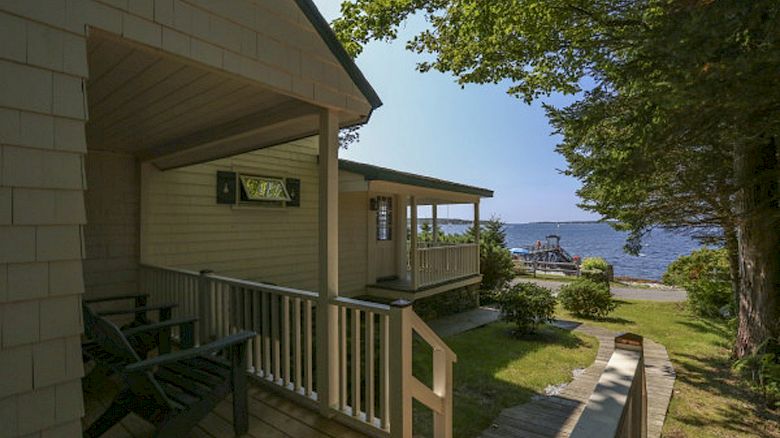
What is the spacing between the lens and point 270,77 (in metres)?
2.51

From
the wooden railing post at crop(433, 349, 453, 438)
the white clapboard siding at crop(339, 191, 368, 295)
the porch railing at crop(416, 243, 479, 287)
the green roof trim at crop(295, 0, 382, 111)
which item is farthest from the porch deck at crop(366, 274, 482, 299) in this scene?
the green roof trim at crop(295, 0, 382, 111)

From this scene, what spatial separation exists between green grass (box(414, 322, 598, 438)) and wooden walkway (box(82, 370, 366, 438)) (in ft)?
4.54

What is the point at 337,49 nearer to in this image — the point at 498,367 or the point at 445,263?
the point at 498,367

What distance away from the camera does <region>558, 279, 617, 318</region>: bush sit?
9953 mm

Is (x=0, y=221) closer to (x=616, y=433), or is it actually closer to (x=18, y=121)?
(x=18, y=121)

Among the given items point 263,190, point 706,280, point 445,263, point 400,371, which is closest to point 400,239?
point 445,263

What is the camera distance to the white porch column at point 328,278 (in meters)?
3.07

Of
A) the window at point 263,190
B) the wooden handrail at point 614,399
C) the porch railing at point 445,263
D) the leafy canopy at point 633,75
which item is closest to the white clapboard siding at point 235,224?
the window at point 263,190

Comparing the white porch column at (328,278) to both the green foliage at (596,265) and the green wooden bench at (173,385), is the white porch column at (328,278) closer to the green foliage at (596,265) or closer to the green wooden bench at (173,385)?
the green wooden bench at (173,385)

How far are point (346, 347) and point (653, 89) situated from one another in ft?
14.2

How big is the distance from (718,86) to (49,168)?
515 centimetres

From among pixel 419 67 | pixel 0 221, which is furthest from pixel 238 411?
pixel 419 67

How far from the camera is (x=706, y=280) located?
10.5 m

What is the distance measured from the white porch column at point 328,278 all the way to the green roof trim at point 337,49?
365 millimetres
